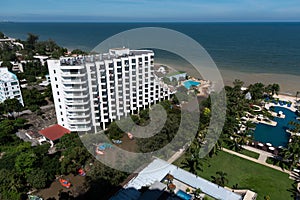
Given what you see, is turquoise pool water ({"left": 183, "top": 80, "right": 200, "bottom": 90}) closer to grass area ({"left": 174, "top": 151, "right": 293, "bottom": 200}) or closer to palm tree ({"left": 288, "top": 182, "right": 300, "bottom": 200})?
grass area ({"left": 174, "top": 151, "right": 293, "bottom": 200})

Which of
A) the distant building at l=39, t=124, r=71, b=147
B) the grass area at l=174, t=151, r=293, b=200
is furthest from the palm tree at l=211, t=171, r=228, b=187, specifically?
the distant building at l=39, t=124, r=71, b=147

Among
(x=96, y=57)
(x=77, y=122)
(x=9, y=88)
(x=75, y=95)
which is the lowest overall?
(x=77, y=122)

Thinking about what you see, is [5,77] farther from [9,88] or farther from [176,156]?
[176,156]

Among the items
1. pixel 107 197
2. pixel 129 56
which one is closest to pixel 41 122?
pixel 129 56

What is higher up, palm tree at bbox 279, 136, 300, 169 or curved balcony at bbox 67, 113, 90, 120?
curved balcony at bbox 67, 113, 90, 120

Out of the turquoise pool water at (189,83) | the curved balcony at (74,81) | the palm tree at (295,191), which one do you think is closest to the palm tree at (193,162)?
the palm tree at (295,191)

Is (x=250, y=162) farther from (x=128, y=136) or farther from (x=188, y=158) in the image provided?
(x=128, y=136)

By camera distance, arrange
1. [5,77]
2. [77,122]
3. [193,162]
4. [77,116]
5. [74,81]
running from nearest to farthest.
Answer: [193,162]
[74,81]
[77,116]
[77,122]
[5,77]

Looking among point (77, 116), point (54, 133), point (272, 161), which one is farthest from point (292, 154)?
point (54, 133)
